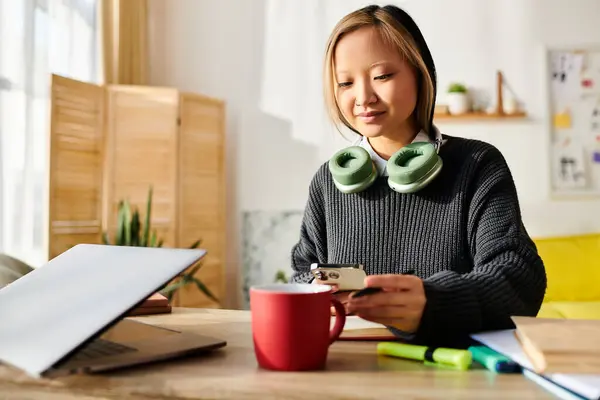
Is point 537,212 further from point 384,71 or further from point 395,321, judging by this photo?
point 395,321

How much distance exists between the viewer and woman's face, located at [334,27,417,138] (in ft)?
3.67

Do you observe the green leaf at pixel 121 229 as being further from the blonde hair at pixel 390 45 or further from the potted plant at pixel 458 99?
the blonde hair at pixel 390 45

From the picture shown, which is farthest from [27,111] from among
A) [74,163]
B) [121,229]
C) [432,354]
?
[432,354]

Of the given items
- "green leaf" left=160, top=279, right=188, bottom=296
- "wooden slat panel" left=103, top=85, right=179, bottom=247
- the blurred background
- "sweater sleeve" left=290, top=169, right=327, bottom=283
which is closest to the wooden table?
"sweater sleeve" left=290, top=169, right=327, bottom=283

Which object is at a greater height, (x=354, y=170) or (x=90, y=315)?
(x=354, y=170)

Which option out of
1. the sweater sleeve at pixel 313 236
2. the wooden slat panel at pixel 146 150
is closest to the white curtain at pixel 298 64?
the wooden slat panel at pixel 146 150

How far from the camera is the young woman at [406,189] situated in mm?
→ 1018

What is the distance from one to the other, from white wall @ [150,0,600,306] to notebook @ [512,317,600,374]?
10.8 feet

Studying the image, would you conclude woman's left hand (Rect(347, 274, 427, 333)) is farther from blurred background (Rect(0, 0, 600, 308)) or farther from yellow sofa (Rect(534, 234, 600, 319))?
yellow sofa (Rect(534, 234, 600, 319))

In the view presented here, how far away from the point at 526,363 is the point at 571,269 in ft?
10.1

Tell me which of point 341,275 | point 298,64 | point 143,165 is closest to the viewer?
point 341,275

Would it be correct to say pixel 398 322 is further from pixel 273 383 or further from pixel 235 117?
pixel 235 117

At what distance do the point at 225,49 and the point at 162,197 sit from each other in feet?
3.88

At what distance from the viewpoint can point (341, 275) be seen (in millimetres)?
838
